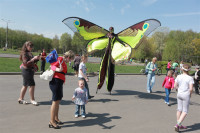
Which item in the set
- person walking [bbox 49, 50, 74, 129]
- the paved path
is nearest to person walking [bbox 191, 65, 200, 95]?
the paved path

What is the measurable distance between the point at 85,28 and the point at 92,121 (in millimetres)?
3645

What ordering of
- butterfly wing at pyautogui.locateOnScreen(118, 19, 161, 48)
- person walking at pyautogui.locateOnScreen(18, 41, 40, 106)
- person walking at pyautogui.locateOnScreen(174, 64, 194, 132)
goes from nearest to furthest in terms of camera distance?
1. person walking at pyautogui.locateOnScreen(174, 64, 194, 132)
2. person walking at pyautogui.locateOnScreen(18, 41, 40, 106)
3. butterfly wing at pyautogui.locateOnScreen(118, 19, 161, 48)

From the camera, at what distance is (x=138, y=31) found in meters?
6.07

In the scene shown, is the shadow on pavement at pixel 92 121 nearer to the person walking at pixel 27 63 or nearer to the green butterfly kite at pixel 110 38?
the person walking at pixel 27 63

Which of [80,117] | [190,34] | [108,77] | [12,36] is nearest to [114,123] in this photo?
[80,117]

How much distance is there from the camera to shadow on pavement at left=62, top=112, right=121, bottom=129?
3.92m

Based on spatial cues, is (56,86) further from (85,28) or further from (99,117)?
(85,28)

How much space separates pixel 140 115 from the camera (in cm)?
479

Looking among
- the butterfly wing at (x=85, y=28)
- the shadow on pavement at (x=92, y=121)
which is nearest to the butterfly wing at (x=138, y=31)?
the butterfly wing at (x=85, y=28)

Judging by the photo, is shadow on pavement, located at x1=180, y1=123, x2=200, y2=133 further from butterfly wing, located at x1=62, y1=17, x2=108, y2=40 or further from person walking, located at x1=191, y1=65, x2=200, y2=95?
person walking, located at x1=191, y1=65, x2=200, y2=95

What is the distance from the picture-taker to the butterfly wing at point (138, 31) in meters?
5.88

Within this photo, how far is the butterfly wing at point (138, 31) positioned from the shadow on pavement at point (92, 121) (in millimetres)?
2737

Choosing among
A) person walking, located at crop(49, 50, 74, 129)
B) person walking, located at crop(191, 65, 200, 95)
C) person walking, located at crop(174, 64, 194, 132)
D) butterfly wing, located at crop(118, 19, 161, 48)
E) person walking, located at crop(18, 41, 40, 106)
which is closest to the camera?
person walking, located at crop(49, 50, 74, 129)

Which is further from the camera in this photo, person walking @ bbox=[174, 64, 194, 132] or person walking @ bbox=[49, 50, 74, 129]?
person walking @ bbox=[174, 64, 194, 132]
